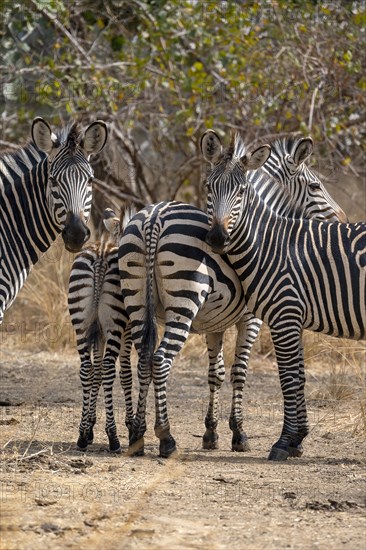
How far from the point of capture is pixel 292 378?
7.28 metres

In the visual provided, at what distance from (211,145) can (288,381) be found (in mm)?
1978

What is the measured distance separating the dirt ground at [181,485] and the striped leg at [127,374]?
0.32m

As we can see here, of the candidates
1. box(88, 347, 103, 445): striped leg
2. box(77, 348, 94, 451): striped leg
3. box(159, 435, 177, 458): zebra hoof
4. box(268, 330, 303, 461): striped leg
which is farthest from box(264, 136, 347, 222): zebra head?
box(159, 435, 177, 458): zebra hoof

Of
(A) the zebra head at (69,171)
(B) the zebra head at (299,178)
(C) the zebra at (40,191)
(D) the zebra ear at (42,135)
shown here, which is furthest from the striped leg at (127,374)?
(B) the zebra head at (299,178)

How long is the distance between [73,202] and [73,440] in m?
2.09

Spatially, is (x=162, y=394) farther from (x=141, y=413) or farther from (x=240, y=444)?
(x=240, y=444)

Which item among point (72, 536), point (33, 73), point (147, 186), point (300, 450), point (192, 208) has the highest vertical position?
point (33, 73)

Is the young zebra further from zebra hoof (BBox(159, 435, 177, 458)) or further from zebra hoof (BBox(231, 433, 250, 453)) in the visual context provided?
zebra hoof (BBox(231, 433, 250, 453))

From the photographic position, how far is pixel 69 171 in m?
7.04

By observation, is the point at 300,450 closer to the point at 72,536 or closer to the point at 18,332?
the point at 72,536

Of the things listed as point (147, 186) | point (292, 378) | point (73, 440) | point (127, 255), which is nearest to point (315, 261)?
point (292, 378)

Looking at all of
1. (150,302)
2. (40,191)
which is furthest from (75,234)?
(150,302)

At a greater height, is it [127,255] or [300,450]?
[127,255]

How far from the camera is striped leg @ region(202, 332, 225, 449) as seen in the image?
7805 mm
